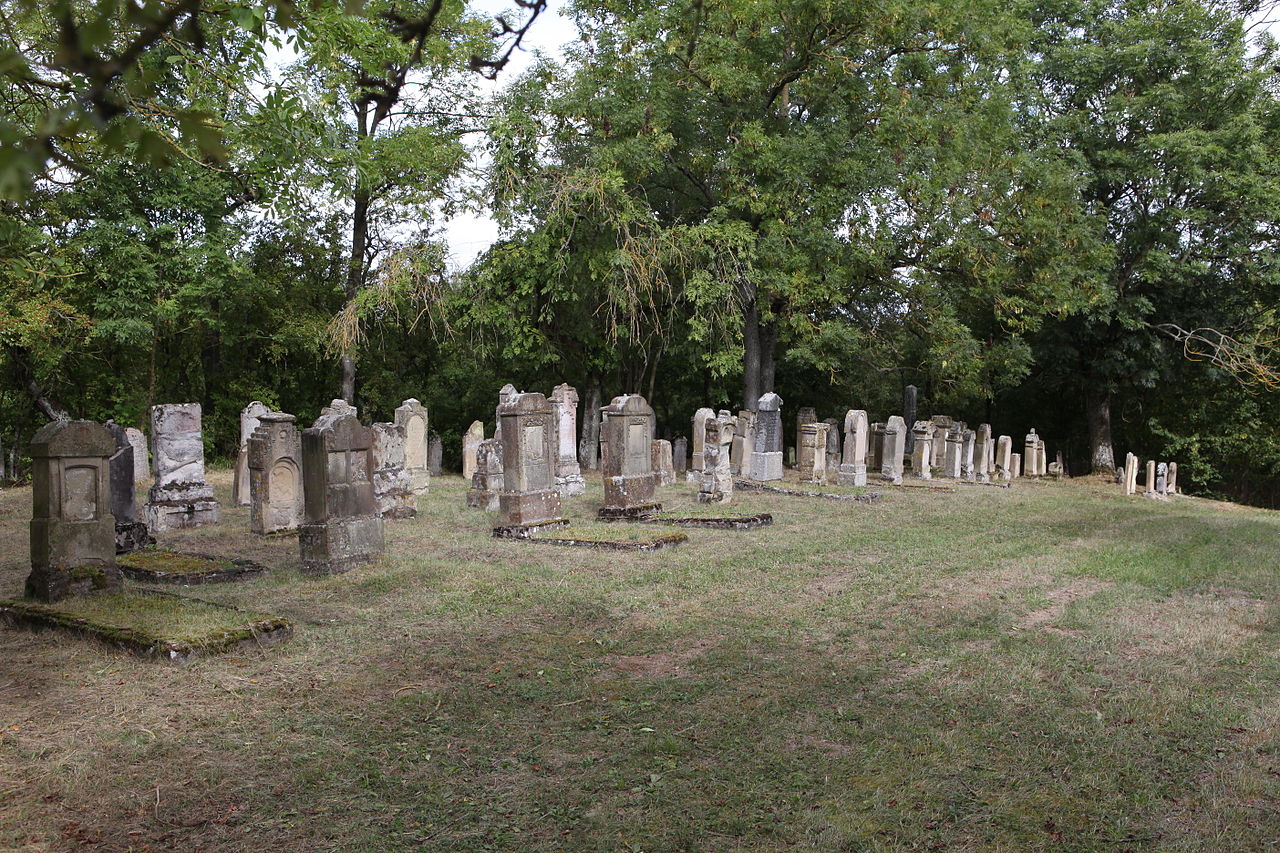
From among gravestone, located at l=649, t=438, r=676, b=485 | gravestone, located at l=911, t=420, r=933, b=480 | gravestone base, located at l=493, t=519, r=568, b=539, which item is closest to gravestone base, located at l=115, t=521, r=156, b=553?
gravestone base, located at l=493, t=519, r=568, b=539

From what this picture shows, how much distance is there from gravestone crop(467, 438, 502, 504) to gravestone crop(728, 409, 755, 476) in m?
6.16

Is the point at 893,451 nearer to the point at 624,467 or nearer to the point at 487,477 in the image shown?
the point at 624,467

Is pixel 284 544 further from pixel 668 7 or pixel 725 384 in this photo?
pixel 725 384

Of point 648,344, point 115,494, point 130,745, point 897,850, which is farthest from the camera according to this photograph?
point 648,344

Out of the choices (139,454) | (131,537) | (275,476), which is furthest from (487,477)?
(139,454)

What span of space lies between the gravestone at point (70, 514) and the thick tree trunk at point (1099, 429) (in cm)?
2570

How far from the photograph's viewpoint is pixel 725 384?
28453 millimetres

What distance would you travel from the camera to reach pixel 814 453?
18969 millimetres

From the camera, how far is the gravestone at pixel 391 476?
13.1 m

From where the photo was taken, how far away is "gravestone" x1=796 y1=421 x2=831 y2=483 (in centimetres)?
1883

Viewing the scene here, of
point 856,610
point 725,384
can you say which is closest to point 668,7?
point 725,384

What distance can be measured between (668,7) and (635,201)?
4811mm

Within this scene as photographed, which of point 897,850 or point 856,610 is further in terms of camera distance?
point 856,610

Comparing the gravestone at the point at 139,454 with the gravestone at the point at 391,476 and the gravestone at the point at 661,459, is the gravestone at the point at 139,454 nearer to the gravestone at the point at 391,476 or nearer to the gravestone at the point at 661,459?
the gravestone at the point at 391,476
